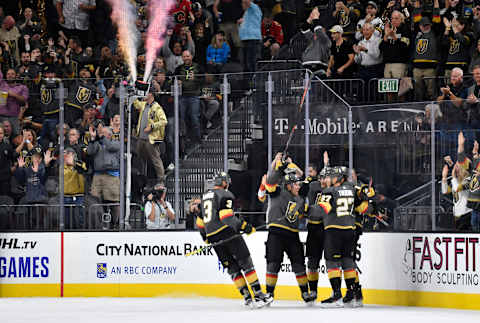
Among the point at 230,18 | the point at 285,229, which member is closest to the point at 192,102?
the point at 285,229

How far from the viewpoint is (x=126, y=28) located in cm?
1980

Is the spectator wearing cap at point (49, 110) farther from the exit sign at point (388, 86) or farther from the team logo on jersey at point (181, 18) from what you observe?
the exit sign at point (388, 86)

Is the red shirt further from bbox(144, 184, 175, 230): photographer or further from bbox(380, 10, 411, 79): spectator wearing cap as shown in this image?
bbox(144, 184, 175, 230): photographer

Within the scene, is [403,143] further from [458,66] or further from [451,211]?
[458,66]

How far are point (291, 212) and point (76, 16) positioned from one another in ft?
27.9

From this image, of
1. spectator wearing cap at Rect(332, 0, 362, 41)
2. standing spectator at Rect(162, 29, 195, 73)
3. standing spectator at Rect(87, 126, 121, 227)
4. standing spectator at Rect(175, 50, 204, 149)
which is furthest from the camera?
standing spectator at Rect(162, 29, 195, 73)

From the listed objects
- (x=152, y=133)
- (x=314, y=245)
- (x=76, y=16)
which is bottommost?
(x=314, y=245)

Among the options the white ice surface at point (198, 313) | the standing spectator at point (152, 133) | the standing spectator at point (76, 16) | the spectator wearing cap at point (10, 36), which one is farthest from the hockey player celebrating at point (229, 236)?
the standing spectator at point (76, 16)

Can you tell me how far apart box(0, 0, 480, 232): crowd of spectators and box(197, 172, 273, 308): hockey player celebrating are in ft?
5.83

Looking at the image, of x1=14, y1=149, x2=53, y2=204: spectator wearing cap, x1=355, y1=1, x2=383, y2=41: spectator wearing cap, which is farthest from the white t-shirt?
x1=355, y1=1, x2=383, y2=41: spectator wearing cap

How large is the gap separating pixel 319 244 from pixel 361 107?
6.51 ft

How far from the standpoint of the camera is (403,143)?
13680 millimetres

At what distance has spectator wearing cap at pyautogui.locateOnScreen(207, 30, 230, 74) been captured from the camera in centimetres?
1809

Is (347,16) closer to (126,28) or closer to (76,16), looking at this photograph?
(126,28)
